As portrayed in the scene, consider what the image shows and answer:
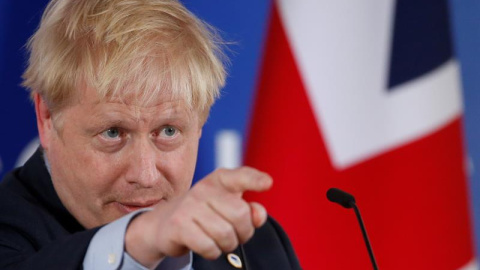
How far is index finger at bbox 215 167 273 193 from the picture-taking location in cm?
92

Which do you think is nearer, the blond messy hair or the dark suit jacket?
the dark suit jacket

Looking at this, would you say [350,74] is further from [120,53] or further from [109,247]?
[109,247]

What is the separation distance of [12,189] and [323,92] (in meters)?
1.17

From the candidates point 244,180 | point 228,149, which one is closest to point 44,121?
point 244,180

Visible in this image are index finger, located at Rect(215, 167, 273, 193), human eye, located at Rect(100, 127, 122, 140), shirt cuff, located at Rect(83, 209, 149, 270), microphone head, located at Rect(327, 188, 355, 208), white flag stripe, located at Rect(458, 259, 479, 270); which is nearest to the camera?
index finger, located at Rect(215, 167, 273, 193)

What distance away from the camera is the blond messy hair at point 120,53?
54.9 inches

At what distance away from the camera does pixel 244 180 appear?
93 cm

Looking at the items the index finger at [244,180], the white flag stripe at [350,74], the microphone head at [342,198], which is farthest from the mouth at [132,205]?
the white flag stripe at [350,74]

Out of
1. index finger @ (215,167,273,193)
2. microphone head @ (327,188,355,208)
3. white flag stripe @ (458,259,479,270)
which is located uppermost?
index finger @ (215,167,273,193)

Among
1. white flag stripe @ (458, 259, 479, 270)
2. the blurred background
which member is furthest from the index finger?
white flag stripe @ (458, 259, 479, 270)

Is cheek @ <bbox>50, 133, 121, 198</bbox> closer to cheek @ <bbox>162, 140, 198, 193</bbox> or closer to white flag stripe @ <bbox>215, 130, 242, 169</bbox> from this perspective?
cheek @ <bbox>162, 140, 198, 193</bbox>

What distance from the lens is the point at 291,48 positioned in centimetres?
250

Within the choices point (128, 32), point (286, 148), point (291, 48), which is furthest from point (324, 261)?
point (128, 32)

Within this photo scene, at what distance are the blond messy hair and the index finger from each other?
1.58ft
